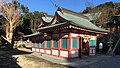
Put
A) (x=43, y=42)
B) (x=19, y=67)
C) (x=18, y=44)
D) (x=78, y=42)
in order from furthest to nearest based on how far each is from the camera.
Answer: (x=18, y=44), (x=43, y=42), (x=78, y=42), (x=19, y=67)

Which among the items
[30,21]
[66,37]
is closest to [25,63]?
[66,37]

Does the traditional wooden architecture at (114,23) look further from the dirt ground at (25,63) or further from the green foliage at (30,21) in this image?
the dirt ground at (25,63)

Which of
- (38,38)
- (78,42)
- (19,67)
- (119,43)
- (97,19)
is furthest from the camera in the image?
(97,19)

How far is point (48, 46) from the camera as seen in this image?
1688 centimetres

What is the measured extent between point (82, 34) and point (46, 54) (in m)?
4.66

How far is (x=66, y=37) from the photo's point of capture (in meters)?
14.0

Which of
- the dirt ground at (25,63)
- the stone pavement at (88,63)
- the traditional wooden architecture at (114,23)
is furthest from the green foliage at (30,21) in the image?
the stone pavement at (88,63)

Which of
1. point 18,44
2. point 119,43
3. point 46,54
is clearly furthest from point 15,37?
point 119,43

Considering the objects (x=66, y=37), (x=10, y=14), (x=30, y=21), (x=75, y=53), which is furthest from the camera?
(x=30, y=21)

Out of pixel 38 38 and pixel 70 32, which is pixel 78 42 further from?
pixel 38 38

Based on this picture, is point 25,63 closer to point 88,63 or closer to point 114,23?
point 88,63

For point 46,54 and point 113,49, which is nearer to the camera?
point 46,54

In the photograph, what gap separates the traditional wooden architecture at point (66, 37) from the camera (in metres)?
13.6

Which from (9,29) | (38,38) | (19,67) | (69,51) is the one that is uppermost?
(9,29)
